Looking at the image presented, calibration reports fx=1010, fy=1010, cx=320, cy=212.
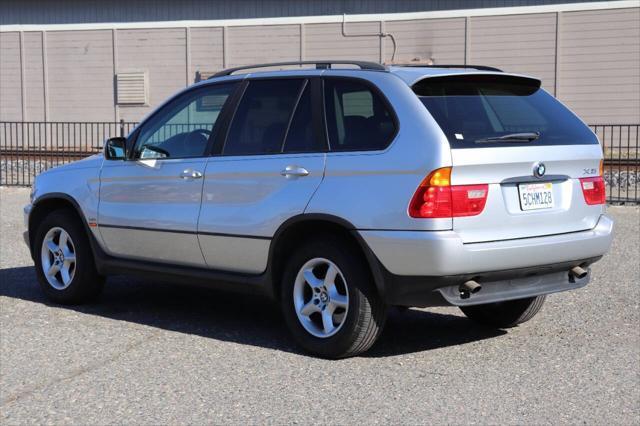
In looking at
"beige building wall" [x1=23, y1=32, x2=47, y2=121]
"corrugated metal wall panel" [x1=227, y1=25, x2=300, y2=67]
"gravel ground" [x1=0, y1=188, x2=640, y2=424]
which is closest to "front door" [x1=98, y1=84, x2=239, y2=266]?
"gravel ground" [x1=0, y1=188, x2=640, y2=424]

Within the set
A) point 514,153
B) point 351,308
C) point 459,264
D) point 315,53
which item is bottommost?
point 351,308

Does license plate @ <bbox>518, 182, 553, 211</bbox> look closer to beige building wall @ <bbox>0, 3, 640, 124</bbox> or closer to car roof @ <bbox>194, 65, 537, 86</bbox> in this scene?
car roof @ <bbox>194, 65, 537, 86</bbox>

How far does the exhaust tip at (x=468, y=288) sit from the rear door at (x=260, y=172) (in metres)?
1.10

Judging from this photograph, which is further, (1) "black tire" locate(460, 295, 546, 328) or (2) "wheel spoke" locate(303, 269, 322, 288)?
(1) "black tire" locate(460, 295, 546, 328)

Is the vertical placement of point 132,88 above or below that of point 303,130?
above

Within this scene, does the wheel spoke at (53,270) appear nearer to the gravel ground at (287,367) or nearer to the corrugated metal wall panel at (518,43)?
the gravel ground at (287,367)

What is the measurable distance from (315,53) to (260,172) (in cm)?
2281

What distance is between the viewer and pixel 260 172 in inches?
259

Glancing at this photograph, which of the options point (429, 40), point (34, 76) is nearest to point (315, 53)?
point (429, 40)

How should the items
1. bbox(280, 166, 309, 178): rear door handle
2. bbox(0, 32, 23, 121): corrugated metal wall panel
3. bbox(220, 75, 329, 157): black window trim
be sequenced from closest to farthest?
bbox(280, 166, 309, 178): rear door handle
bbox(220, 75, 329, 157): black window trim
bbox(0, 32, 23, 121): corrugated metal wall panel

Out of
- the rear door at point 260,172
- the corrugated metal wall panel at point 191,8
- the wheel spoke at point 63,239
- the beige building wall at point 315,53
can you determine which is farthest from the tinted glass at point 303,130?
the corrugated metal wall panel at point 191,8

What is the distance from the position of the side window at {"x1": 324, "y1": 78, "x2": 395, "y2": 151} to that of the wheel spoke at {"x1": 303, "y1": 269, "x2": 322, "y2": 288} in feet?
2.60

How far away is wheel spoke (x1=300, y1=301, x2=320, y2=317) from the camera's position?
6.33 metres

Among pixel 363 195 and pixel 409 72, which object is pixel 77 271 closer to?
pixel 363 195
